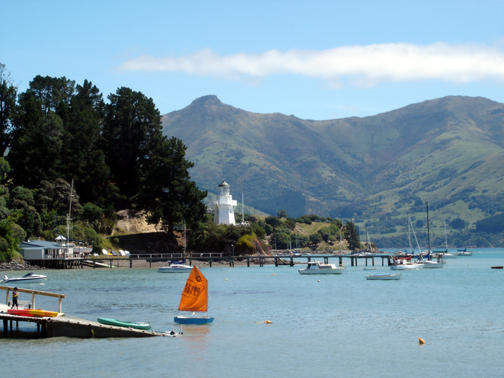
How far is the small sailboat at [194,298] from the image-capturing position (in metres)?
45.3

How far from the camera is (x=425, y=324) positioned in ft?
161

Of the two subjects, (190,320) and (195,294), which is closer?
(195,294)

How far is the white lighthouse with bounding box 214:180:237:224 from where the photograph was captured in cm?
15450

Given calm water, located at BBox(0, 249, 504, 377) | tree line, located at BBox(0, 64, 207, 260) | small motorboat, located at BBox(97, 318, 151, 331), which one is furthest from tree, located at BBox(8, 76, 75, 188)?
small motorboat, located at BBox(97, 318, 151, 331)

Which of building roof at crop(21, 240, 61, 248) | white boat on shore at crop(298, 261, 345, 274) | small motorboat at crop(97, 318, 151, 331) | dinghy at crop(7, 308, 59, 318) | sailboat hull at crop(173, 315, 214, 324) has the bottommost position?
sailboat hull at crop(173, 315, 214, 324)

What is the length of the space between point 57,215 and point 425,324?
Answer: 3515 inches

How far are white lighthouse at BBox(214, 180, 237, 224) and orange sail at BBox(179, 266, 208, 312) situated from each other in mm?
107816

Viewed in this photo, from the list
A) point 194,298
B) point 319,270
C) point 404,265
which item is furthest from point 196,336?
point 404,265

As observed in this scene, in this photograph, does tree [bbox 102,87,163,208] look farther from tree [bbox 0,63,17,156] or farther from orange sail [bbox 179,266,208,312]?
orange sail [bbox 179,266,208,312]

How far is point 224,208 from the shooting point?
509 feet

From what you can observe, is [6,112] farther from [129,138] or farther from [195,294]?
[195,294]

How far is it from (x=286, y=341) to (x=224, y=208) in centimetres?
11409

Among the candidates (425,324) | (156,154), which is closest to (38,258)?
(156,154)

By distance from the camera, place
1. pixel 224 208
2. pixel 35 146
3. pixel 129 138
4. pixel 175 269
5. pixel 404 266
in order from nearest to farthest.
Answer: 1. pixel 175 269
2. pixel 35 146
3. pixel 404 266
4. pixel 129 138
5. pixel 224 208
